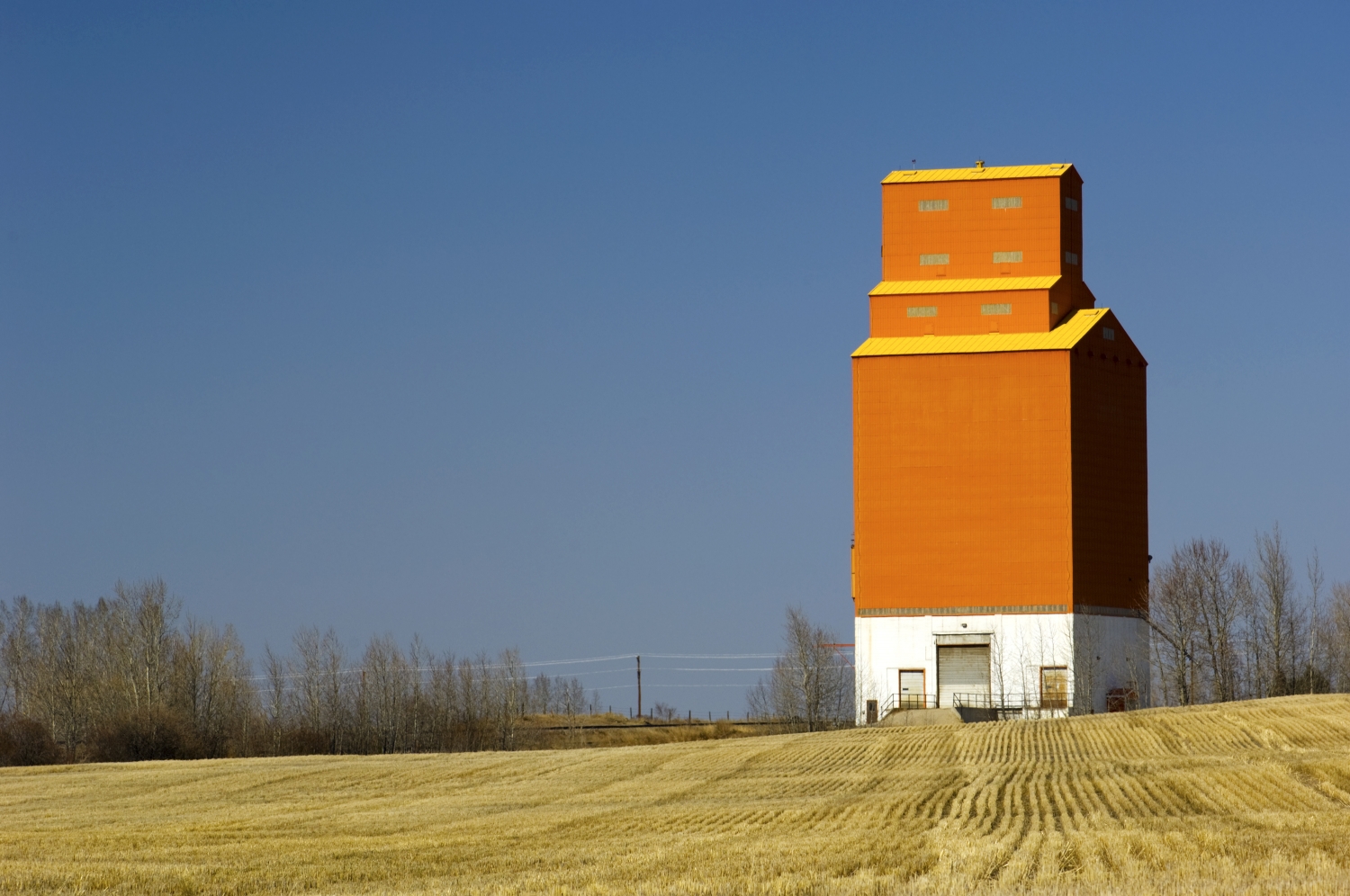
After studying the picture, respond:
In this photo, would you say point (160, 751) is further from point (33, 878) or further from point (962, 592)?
point (33, 878)

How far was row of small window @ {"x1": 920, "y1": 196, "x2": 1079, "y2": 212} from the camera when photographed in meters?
80.6

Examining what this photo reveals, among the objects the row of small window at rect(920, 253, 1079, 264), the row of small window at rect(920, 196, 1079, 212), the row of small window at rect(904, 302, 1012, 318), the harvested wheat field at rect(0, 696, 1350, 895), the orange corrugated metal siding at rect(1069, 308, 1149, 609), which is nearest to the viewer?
the harvested wheat field at rect(0, 696, 1350, 895)

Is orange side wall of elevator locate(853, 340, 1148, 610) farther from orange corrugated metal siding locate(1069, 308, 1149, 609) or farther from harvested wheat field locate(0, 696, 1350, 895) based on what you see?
harvested wheat field locate(0, 696, 1350, 895)

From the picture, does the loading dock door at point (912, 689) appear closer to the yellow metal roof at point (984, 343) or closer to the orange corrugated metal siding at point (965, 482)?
the orange corrugated metal siding at point (965, 482)

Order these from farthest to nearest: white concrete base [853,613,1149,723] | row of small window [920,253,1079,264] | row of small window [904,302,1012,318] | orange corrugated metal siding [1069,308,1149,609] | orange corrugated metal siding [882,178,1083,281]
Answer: row of small window [920,253,1079,264] → orange corrugated metal siding [882,178,1083,281] → row of small window [904,302,1012,318] → orange corrugated metal siding [1069,308,1149,609] → white concrete base [853,613,1149,723]

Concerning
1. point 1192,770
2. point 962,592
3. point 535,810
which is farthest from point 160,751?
point 1192,770

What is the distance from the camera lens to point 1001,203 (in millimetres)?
80750

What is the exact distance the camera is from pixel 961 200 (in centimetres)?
8094

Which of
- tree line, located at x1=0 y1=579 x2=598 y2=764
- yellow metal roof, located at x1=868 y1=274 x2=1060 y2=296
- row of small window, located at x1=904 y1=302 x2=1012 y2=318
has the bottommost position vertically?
tree line, located at x1=0 y1=579 x2=598 y2=764

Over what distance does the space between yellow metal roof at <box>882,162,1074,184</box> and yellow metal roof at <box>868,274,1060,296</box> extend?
508 centimetres

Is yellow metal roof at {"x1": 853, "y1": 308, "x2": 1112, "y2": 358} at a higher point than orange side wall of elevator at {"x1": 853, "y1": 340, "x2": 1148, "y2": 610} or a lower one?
higher

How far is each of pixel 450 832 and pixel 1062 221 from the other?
185 ft

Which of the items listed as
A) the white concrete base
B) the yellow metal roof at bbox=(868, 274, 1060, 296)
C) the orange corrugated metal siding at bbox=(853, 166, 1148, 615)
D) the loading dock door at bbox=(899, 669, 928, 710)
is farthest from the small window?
the yellow metal roof at bbox=(868, 274, 1060, 296)

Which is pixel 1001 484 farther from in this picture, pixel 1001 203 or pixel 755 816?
pixel 755 816
